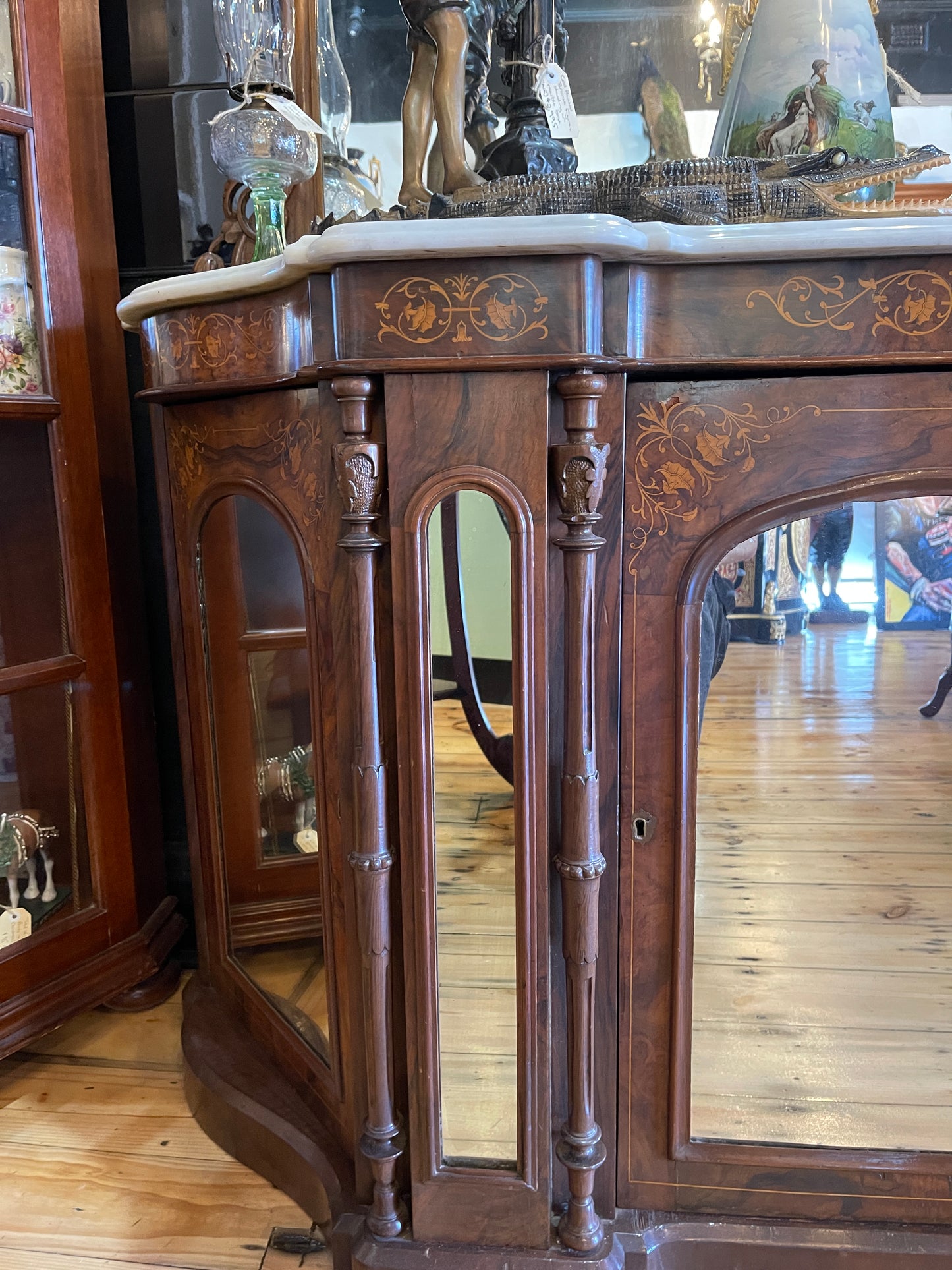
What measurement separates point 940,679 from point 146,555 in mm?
1214

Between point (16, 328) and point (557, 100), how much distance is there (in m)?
0.79

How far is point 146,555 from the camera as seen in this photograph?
1.55 m

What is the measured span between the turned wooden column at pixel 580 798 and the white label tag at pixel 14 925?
84 cm

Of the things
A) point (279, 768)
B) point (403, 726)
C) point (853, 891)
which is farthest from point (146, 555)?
point (853, 891)

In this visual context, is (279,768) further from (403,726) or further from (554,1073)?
(554,1073)

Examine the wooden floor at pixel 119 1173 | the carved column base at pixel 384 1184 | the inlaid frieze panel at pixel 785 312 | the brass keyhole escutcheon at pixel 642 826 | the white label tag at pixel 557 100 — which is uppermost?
the white label tag at pixel 557 100

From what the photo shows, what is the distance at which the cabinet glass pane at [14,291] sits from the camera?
1.22m

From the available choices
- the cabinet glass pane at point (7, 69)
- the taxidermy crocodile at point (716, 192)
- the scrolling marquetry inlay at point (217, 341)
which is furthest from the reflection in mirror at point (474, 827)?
the cabinet glass pane at point (7, 69)

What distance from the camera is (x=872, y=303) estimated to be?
0.78 metres

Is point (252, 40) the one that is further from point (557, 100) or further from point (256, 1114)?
point (256, 1114)

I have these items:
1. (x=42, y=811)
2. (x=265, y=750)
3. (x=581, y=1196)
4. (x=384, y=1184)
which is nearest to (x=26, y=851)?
(x=42, y=811)

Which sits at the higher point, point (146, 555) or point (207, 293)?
point (207, 293)

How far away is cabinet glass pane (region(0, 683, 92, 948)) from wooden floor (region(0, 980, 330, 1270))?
252mm

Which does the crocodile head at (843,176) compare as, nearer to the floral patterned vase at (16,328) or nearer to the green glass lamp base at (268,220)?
the green glass lamp base at (268,220)
